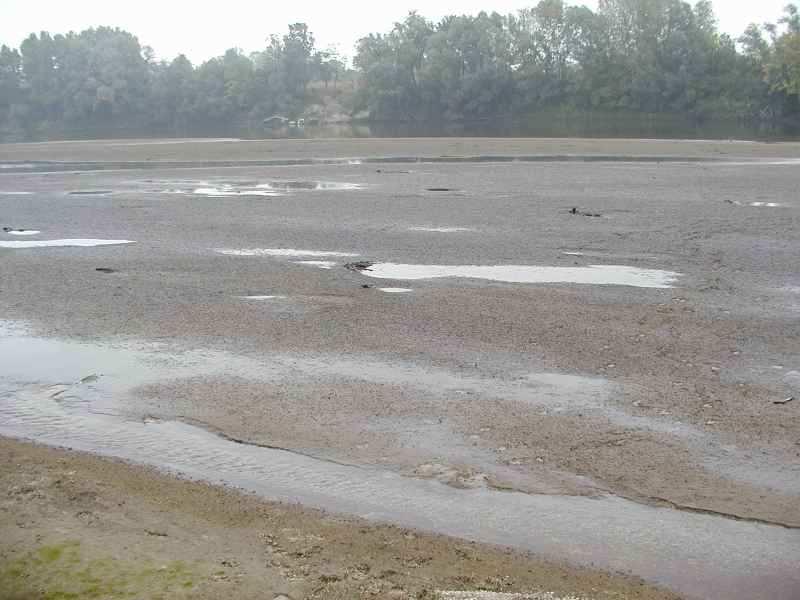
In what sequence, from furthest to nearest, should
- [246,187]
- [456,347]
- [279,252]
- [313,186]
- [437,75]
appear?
[437,75]
[246,187]
[313,186]
[279,252]
[456,347]

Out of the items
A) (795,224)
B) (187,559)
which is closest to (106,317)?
(187,559)

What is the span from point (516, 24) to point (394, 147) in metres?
64.2

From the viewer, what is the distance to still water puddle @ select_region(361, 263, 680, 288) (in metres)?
12.1

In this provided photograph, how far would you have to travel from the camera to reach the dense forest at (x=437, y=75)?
3418 inches

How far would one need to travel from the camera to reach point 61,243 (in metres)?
16.4

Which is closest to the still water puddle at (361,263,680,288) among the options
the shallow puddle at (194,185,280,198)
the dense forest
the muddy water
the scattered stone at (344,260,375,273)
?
the scattered stone at (344,260,375,273)

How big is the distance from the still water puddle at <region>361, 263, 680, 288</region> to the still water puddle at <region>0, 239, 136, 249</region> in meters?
5.37

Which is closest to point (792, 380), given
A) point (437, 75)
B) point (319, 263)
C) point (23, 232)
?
point (319, 263)

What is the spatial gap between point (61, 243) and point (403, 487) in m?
12.0

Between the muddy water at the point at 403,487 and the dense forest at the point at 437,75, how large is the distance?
68.2 metres

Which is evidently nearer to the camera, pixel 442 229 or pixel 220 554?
pixel 220 554

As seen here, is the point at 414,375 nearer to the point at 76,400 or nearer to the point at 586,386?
the point at 586,386

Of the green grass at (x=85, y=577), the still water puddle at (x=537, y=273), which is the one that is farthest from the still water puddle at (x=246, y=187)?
the green grass at (x=85, y=577)

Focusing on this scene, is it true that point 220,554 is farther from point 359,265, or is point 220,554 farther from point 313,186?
point 313,186
